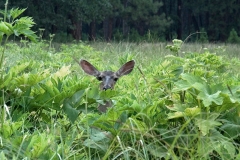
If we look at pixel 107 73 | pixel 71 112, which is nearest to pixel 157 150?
pixel 71 112

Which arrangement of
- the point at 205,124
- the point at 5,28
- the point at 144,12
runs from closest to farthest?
the point at 205,124 < the point at 5,28 < the point at 144,12

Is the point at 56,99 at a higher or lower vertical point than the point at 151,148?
higher

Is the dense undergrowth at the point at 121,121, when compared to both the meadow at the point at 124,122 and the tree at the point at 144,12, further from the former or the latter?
the tree at the point at 144,12

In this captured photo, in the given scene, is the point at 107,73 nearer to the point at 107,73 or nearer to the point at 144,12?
the point at 107,73

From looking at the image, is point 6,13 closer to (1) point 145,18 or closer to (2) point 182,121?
(2) point 182,121

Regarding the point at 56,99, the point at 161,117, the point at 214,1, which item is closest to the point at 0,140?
the point at 56,99

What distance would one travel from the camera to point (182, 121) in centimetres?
250

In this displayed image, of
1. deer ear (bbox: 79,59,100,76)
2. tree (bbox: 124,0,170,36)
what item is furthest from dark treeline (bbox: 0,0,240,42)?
deer ear (bbox: 79,59,100,76)

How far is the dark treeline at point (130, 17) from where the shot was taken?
27.6 metres

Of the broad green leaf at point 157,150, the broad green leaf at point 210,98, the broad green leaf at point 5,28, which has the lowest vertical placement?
the broad green leaf at point 157,150

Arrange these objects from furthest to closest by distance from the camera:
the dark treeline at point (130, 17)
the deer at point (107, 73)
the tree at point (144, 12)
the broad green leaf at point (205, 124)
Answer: the tree at point (144, 12) → the dark treeline at point (130, 17) → the deer at point (107, 73) → the broad green leaf at point (205, 124)

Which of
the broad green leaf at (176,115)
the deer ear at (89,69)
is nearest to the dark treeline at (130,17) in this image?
the deer ear at (89,69)

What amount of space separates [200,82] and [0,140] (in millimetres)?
978

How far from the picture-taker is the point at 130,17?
1559 inches
